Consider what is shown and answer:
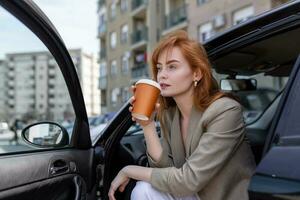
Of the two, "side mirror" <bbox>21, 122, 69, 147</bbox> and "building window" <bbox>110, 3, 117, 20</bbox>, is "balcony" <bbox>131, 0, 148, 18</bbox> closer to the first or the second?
"building window" <bbox>110, 3, 117, 20</bbox>

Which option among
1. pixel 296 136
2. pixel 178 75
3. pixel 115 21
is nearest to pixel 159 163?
pixel 178 75

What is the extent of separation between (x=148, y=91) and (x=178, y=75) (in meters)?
0.23

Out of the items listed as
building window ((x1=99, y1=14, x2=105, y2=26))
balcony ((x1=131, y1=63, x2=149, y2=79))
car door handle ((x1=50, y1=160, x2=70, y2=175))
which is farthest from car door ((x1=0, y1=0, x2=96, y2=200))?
building window ((x1=99, y1=14, x2=105, y2=26))

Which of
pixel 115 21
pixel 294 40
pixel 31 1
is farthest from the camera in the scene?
pixel 115 21

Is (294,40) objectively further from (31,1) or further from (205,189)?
(31,1)

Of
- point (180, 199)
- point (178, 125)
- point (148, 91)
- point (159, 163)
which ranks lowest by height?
point (180, 199)

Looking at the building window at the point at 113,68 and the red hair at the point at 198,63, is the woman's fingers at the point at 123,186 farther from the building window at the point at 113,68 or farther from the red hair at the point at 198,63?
the building window at the point at 113,68

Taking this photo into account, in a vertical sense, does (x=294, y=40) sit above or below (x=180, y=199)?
above

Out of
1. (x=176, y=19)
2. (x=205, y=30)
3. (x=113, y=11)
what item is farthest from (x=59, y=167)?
(x=113, y=11)

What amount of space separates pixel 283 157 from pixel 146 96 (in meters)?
0.65

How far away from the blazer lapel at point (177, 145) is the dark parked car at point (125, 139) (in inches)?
15.9

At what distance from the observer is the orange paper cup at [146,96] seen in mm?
Result: 2123

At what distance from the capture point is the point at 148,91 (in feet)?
6.98

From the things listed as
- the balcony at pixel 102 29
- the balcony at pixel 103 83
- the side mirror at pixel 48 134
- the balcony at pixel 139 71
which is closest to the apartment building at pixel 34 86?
the side mirror at pixel 48 134
